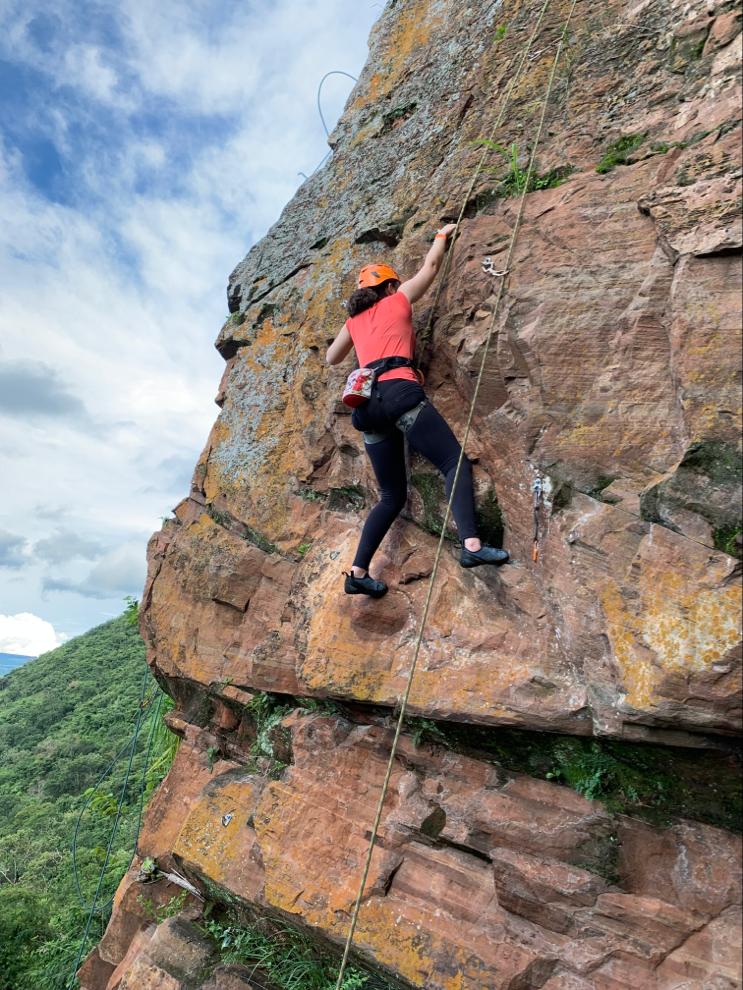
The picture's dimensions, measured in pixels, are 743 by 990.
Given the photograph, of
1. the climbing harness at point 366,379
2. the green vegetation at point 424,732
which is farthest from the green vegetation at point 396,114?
the green vegetation at point 424,732

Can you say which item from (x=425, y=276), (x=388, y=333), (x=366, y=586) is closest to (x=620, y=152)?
(x=425, y=276)

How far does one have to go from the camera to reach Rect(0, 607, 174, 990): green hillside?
8.92 metres

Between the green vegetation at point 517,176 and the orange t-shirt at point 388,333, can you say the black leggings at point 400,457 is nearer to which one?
the orange t-shirt at point 388,333

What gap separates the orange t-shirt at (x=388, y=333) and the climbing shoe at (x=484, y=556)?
1.33m

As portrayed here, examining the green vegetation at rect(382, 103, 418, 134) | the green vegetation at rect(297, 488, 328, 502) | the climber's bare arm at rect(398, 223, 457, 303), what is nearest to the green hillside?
the green vegetation at rect(297, 488, 328, 502)

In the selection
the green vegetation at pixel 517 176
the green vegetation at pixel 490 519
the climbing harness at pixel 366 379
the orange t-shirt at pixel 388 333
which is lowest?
the green vegetation at pixel 490 519

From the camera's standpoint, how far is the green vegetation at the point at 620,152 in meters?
4.27

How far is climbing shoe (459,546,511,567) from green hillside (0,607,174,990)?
19.6 feet

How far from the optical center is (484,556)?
412 centimetres

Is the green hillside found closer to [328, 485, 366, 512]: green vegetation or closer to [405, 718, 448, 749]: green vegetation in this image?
[328, 485, 366, 512]: green vegetation

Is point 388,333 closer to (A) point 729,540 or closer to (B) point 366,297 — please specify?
(B) point 366,297

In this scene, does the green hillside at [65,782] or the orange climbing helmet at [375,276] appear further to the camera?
the green hillside at [65,782]

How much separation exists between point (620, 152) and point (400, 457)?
8.75 feet

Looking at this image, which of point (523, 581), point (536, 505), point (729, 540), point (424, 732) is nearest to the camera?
point (729, 540)
